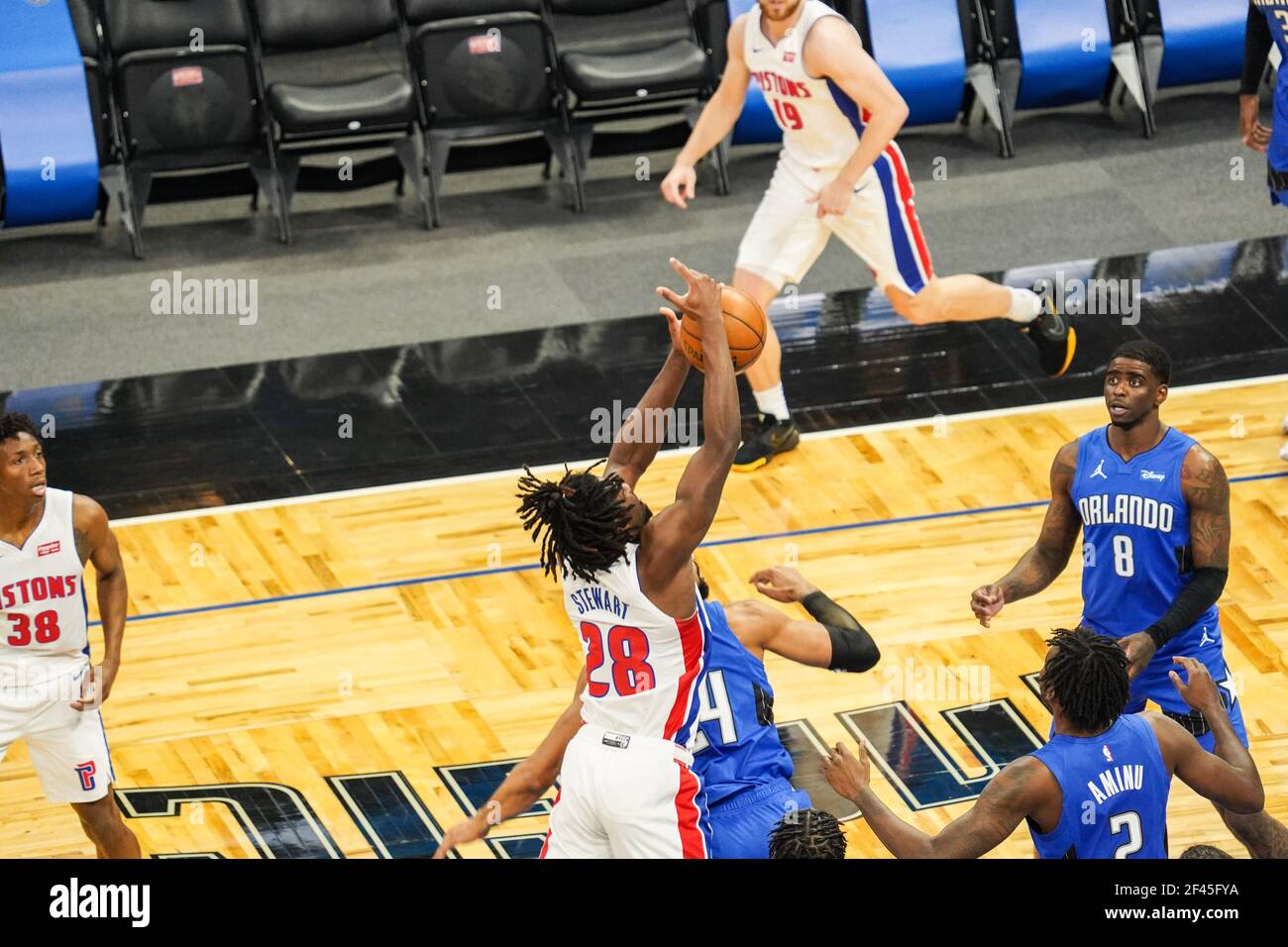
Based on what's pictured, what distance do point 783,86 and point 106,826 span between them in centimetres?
447

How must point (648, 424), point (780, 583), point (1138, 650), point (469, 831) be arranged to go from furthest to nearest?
point (1138, 650), point (648, 424), point (780, 583), point (469, 831)

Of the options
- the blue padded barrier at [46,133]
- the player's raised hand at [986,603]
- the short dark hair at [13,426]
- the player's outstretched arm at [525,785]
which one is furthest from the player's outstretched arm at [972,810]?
the blue padded barrier at [46,133]

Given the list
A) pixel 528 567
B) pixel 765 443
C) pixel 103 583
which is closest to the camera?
pixel 103 583

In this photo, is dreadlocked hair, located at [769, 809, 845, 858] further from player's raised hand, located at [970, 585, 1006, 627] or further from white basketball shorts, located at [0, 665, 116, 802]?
white basketball shorts, located at [0, 665, 116, 802]

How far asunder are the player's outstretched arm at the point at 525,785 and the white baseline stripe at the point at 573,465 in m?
3.69

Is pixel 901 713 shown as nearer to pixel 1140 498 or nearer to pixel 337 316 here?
pixel 1140 498

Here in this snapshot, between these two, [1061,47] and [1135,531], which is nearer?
[1135,531]

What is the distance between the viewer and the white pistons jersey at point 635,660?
545cm

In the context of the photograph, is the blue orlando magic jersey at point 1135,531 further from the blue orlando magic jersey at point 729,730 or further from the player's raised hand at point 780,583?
the blue orlando magic jersey at point 729,730

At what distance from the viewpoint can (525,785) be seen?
563 cm

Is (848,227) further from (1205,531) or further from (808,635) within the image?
(808,635)

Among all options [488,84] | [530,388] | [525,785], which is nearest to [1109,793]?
[525,785]

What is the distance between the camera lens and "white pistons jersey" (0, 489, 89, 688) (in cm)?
648

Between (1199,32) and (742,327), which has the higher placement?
(742,327)
